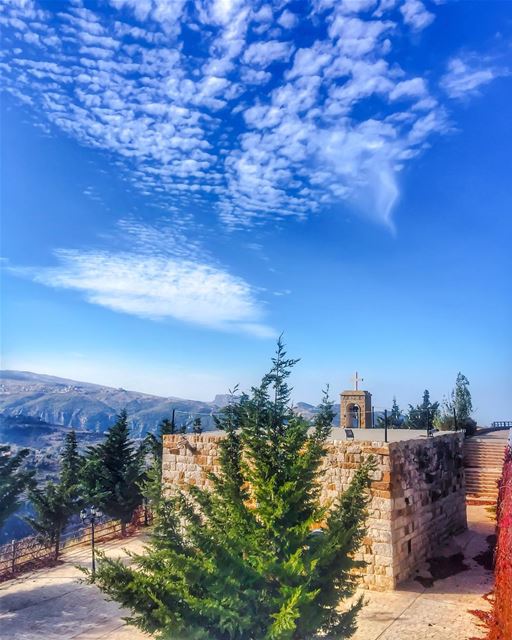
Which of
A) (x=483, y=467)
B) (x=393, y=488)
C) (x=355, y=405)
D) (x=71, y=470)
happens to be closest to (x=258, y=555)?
(x=393, y=488)

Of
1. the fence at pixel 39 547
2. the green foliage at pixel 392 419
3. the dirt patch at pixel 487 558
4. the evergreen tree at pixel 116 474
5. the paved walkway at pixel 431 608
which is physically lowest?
the fence at pixel 39 547

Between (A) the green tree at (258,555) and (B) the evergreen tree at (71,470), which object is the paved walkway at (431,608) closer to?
(A) the green tree at (258,555)

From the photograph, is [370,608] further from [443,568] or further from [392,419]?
[392,419]

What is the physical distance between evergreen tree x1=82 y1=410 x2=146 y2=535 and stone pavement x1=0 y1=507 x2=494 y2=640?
446cm

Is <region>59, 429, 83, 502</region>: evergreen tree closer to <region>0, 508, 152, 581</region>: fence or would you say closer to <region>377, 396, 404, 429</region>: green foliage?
<region>0, 508, 152, 581</region>: fence

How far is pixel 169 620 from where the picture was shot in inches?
224

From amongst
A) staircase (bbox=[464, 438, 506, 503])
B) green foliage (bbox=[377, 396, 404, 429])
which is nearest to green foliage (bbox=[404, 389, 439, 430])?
green foliage (bbox=[377, 396, 404, 429])

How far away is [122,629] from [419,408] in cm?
3059

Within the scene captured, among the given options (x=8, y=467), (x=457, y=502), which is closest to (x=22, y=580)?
(x=8, y=467)

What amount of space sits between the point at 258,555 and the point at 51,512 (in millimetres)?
13823

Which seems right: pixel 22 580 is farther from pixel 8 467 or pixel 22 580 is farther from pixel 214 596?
pixel 214 596

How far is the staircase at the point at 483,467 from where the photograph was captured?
22047 millimetres

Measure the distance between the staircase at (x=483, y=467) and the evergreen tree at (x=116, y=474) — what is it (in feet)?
50.4

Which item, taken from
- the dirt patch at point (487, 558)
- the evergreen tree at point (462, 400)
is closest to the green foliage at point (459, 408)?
the evergreen tree at point (462, 400)
